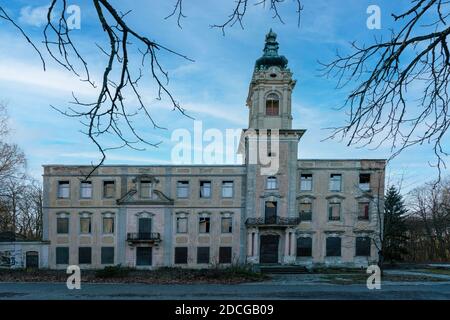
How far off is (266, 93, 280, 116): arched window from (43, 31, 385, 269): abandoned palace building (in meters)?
0.09

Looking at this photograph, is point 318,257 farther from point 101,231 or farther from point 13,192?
point 13,192

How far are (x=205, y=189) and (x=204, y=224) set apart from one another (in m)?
3.14

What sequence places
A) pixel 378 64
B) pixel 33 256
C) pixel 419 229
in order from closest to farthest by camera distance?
1. pixel 378 64
2. pixel 33 256
3. pixel 419 229

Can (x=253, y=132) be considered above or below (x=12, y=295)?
above

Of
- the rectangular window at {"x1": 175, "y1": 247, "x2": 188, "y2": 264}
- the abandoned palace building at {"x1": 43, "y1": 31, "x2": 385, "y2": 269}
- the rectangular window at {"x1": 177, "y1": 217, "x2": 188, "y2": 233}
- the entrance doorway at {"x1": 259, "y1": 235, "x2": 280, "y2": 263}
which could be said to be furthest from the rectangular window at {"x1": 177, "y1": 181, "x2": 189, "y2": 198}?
the entrance doorway at {"x1": 259, "y1": 235, "x2": 280, "y2": 263}

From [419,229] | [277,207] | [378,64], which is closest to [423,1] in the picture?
[378,64]

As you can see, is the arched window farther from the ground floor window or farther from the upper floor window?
the ground floor window

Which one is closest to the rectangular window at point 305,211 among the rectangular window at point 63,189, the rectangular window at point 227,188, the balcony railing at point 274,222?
the balcony railing at point 274,222

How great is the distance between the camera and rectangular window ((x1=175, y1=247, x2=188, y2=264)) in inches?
1289

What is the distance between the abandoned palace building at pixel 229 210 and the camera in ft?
107

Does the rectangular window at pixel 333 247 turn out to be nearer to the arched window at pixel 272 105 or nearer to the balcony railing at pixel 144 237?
the arched window at pixel 272 105

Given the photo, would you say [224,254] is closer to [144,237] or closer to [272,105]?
[144,237]

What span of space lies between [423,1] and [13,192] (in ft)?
94.3

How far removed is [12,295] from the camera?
16.6 m
